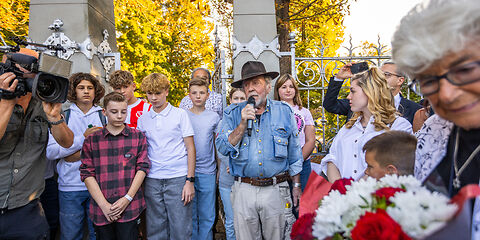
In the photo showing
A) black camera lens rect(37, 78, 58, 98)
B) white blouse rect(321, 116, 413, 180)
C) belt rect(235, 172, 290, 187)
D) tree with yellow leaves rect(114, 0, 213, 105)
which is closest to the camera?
black camera lens rect(37, 78, 58, 98)

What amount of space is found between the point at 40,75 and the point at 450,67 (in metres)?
2.54

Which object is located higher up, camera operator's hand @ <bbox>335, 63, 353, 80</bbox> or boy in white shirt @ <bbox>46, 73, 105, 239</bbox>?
camera operator's hand @ <bbox>335, 63, 353, 80</bbox>

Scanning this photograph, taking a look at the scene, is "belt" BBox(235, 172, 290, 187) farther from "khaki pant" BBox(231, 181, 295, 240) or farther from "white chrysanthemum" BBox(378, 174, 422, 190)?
"white chrysanthemum" BBox(378, 174, 422, 190)

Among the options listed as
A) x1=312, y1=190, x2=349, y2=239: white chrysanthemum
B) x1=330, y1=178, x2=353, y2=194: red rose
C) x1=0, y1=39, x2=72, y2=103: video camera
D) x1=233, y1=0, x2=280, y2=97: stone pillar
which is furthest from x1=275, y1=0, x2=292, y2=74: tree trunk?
x1=312, y1=190, x2=349, y2=239: white chrysanthemum

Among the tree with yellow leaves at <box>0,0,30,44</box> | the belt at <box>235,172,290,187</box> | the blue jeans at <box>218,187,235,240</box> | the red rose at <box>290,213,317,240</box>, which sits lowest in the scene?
the blue jeans at <box>218,187,235,240</box>

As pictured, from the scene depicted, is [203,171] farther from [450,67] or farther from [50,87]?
[450,67]

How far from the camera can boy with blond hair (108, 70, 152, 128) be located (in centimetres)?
422

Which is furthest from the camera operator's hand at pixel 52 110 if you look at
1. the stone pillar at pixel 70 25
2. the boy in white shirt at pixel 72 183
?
the stone pillar at pixel 70 25

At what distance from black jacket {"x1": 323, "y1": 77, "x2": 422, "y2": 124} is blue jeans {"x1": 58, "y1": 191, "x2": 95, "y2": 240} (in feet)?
9.93

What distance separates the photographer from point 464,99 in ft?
3.16

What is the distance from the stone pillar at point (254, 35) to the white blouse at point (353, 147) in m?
2.01

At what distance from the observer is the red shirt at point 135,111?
13.9ft

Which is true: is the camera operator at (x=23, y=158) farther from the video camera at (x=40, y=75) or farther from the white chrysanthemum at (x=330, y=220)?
the white chrysanthemum at (x=330, y=220)

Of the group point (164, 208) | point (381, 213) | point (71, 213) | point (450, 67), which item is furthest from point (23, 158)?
point (450, 67)
